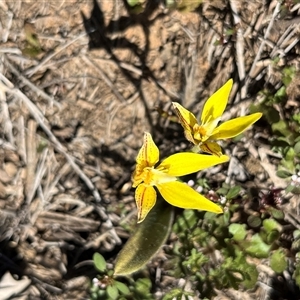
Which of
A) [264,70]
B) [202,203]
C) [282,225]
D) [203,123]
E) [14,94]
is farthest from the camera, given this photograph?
[14,94]

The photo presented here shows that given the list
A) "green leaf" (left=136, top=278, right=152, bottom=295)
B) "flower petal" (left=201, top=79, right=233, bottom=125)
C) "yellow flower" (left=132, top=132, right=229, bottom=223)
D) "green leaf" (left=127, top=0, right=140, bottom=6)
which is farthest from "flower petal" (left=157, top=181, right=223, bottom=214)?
"green leaf" (left=127, top=0, right=140, bottom=6)

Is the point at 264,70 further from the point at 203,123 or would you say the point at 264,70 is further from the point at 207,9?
the point at 203,123

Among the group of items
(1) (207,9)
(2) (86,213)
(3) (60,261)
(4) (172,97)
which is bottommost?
(3) (60,261)

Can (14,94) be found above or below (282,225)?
above

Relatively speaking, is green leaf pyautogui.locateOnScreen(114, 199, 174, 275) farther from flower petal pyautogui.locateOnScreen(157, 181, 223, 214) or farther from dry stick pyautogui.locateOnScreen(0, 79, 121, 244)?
flower petal pyautogui.locateOnScreen(157, 181, 223, 214)

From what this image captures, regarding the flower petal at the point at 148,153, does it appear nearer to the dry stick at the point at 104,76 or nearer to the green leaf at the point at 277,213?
the green leaf at the point at 277,213

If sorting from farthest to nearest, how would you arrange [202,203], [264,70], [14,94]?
[14,94] → [264,70] → [202,203]

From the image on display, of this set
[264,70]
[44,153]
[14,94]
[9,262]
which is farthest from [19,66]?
[264,70]
